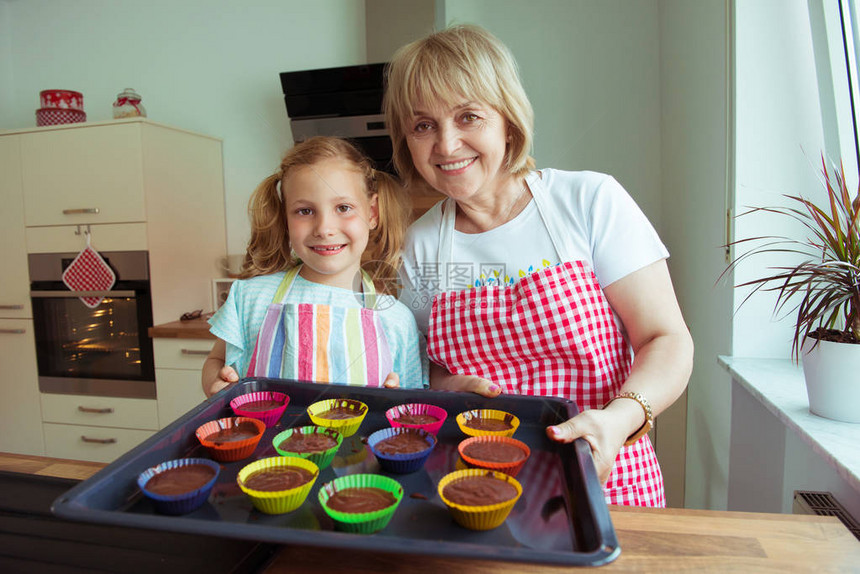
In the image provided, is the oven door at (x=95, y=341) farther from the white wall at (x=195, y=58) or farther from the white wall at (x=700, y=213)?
the white wall at (x=700, y=213)

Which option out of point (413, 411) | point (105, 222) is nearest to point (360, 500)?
point (413, 411)

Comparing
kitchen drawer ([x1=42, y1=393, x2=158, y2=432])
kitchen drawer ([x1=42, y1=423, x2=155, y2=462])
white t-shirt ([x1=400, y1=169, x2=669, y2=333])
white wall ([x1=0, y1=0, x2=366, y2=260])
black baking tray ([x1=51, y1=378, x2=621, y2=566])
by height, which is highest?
white wall ([x1=0, y1=0, x2=366, y2=260])

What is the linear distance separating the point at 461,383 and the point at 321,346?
29 cm

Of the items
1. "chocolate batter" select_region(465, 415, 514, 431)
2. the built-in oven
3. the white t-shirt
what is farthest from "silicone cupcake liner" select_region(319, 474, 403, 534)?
the built-in oven

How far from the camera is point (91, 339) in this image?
254 cm

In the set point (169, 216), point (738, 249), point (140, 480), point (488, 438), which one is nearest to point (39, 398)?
point (169, 216)

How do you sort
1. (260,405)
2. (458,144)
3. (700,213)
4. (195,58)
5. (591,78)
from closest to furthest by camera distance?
(260,405) → (458,144) → (700,213) → (591,78) → (195,58)

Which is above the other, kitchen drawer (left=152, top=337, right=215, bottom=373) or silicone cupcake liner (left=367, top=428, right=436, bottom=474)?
silicone cupcake liner (left=367, top=428, right=436, bottom=474)

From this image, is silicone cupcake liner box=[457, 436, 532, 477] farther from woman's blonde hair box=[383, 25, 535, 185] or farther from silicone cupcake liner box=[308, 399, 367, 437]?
woman's blonde hair box=[383, 25, 535, 185]

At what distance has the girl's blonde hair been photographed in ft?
3.75

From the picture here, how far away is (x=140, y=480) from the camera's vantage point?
585 mm

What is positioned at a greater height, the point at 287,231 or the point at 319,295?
the point at 287,231

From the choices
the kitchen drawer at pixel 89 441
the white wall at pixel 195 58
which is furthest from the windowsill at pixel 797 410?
the kitchen drawer at pixel 89 441

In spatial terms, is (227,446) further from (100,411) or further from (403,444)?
(100,411)
